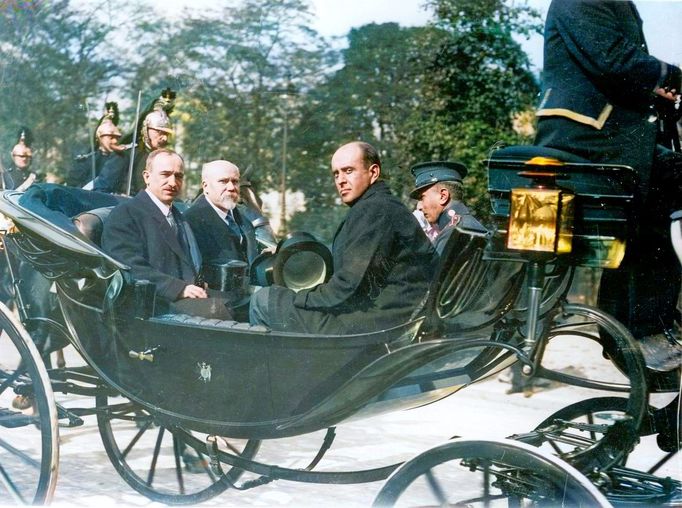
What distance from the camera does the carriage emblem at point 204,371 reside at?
230cm

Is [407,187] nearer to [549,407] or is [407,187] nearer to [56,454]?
[549,407]

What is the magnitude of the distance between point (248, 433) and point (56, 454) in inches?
24.9

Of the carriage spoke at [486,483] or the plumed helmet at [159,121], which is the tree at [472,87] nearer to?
the carriage spoke at [486,483]

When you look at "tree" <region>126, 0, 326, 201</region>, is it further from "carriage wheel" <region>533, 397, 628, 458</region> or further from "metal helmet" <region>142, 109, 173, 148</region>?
"carriage wheel" <region>533, 397, 628, 458</region>

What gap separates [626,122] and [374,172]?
0.70 metres

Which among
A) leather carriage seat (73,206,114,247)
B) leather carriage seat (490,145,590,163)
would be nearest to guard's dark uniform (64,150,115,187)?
leather carriage seat (73,206,114,247)

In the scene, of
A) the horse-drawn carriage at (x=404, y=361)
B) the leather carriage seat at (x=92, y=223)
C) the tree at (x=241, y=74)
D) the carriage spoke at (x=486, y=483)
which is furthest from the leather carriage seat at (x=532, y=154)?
the leather carriage seat at (x=92, y=223)

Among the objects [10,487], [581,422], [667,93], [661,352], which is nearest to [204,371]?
[10,487]

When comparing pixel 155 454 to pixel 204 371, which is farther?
pixel 155 454

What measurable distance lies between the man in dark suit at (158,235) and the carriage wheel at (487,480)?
3.01 ft

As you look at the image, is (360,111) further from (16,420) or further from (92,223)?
(16,420)

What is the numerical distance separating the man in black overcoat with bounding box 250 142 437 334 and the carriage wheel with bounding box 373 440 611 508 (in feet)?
1.41

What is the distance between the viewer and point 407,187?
2219 millimetres

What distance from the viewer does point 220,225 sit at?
8.32 ft
